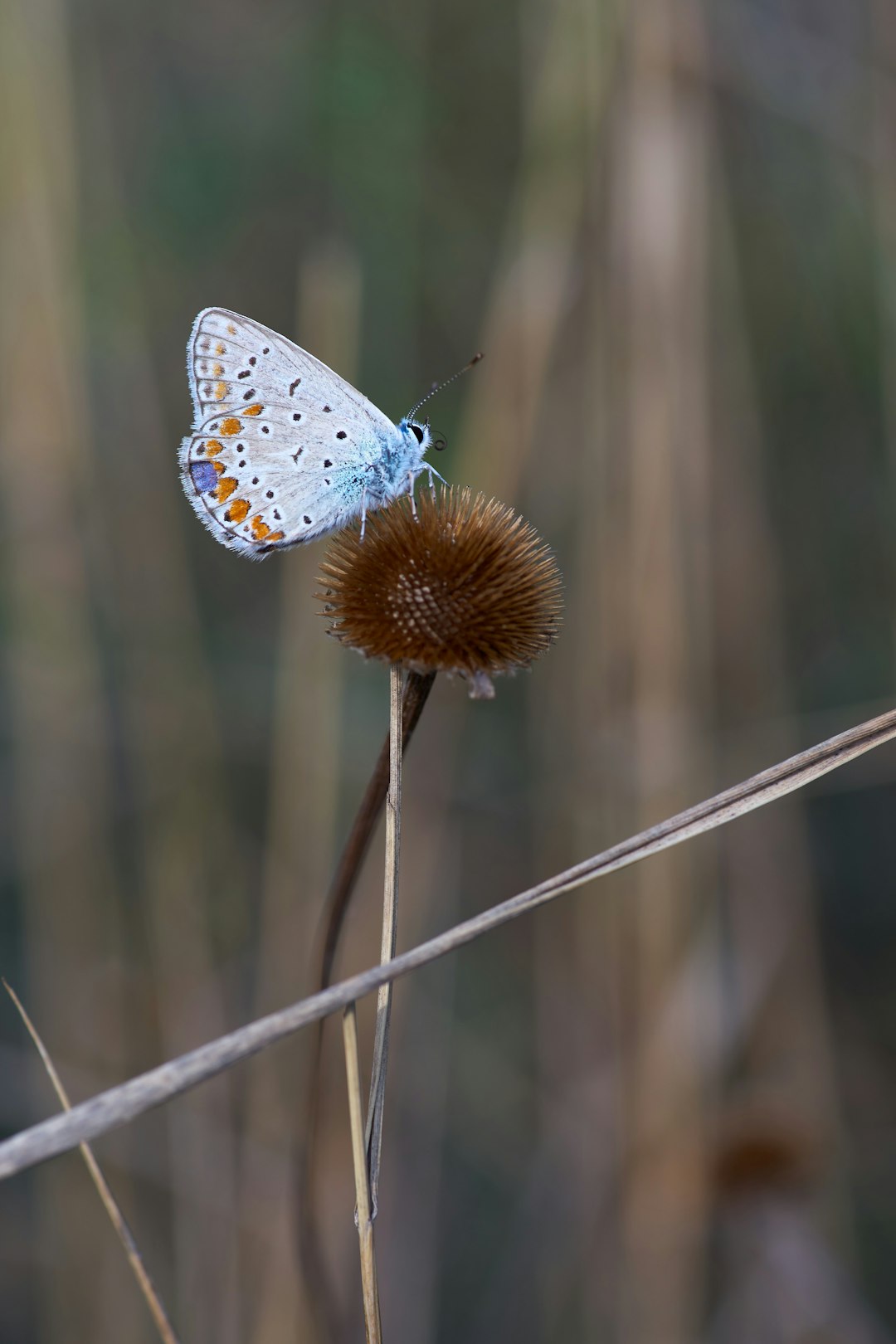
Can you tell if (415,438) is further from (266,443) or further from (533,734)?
(533,734)

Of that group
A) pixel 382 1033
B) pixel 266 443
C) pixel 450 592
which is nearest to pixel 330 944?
pixel 382 1033

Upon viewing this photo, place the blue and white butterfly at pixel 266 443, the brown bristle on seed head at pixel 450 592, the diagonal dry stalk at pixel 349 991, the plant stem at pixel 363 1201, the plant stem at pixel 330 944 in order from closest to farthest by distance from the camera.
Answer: the diagonal dry stalk at pixel 349 991, the plant stem at pixel 363 1201, the plant stem at pixel 330 944, the brown bristle on seed head at pixel 450 592, the blue and white butterfly at pixel 266 443

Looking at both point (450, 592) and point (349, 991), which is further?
point (450, 592)

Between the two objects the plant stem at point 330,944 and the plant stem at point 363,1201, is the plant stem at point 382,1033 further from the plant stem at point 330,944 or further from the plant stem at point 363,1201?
the plant stem at point 330,944

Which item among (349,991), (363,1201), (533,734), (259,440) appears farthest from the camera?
(533,734)

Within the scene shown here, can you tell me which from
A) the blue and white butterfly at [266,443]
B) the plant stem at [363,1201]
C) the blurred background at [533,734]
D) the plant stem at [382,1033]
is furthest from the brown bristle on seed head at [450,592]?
the blurred background at [533,734]

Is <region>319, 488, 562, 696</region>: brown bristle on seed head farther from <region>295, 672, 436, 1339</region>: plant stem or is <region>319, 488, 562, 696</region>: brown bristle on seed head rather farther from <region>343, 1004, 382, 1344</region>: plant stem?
<region>343, 1004, 382, 1344</region>: plant stem
